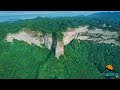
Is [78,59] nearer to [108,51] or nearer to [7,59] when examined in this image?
[108,51]

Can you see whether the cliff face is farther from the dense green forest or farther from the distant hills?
the distant hills

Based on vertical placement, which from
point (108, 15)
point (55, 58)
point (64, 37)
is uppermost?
point (108, 15)

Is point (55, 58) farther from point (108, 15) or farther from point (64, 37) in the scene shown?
point (108, 15)

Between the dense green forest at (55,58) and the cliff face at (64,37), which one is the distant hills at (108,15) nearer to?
the dense green forest at (55,58)

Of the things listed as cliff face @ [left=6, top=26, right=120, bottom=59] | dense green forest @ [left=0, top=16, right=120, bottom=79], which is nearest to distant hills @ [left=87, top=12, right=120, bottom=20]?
dense green forest @ [left=0, top=16, right=120, bottom=79]

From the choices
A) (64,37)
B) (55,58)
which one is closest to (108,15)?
(64,37)
